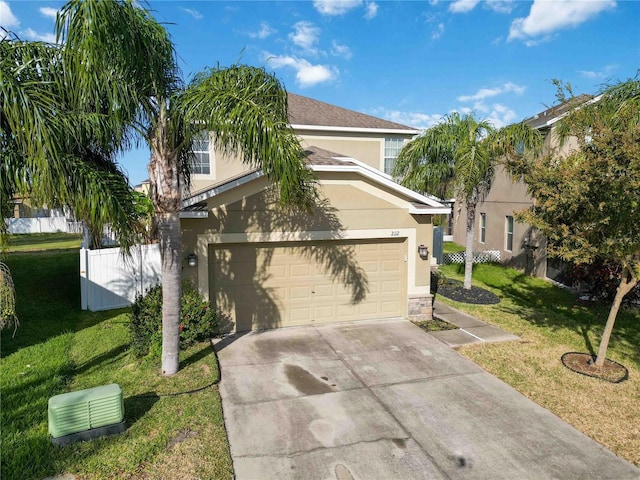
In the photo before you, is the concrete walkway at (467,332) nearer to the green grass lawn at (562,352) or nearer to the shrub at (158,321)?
the green grass lawn at (562,352)

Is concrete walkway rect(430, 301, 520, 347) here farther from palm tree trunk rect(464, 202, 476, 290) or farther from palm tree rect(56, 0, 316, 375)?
palm tree rect(56, 0, 316, 375)

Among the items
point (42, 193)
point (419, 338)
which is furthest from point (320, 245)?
point (42, 193)

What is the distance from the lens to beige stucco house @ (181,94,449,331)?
32.1 ft

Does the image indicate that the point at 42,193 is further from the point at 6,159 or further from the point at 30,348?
the point at 30,348

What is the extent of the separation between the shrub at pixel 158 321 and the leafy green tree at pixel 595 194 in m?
7.13

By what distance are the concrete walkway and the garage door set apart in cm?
145

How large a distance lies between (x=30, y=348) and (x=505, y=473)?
9.41 metres

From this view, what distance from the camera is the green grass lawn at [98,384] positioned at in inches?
207

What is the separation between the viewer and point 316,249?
35.8 feet

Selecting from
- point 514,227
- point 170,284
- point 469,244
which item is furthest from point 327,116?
point 170,284

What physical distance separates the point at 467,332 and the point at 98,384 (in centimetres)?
847

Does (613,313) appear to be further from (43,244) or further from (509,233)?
(43,244)

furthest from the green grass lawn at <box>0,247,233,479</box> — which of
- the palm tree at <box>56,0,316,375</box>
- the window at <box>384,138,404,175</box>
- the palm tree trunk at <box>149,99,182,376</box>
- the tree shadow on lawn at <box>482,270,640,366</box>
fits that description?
the window at <box>384,138,404,175</box>

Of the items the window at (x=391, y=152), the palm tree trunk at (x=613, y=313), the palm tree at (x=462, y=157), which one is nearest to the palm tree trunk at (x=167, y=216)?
the palm tree trunk at (x=613, y=313)
